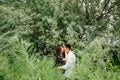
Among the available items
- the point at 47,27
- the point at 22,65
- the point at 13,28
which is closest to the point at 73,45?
the point at 47,27

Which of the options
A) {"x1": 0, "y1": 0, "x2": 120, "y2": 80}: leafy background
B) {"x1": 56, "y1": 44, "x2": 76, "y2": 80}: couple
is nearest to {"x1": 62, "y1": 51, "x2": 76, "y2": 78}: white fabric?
{"x1": 56, "y1": 44, "x2": 76, "y2": 80}: couple

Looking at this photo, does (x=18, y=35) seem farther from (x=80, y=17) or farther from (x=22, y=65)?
(x=22, y=65)

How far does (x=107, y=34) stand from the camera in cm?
1834

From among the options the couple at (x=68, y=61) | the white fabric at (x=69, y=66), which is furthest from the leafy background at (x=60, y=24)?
the white fabric at (x=69, y=66)

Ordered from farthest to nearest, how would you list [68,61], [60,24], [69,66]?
[60,24]
[68,61]
[69,66]

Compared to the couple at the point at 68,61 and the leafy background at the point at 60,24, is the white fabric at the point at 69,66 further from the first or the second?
the leafy background at the point at 60,24

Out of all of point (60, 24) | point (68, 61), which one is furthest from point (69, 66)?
point (60, 24)

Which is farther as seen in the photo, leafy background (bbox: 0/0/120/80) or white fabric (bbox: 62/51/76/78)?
leafy background (bbox: 0/0/120/80)

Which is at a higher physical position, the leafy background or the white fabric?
the leafy background

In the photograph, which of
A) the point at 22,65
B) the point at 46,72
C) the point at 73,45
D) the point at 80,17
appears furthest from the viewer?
the point at 80,17

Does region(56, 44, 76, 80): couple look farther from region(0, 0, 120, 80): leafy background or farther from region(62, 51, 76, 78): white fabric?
region(0, 0, 120, 80): leafy background

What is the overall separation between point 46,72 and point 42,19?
10.8 metres

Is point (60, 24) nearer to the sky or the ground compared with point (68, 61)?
nearer to the sky

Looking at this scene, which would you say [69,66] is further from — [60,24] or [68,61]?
[60,24]
